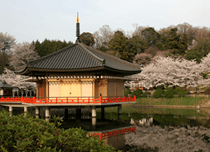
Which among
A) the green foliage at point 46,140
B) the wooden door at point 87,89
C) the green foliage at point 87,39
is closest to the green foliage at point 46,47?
the green foliage at point 87,39

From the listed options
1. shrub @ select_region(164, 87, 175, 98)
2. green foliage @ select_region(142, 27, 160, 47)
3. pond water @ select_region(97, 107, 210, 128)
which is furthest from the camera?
green foliage @ select_region(142, 27, 160, 47)

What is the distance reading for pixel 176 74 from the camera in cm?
4269

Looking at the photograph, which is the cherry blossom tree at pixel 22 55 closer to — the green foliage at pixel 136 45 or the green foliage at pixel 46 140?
the green foliage at pixel 136 45

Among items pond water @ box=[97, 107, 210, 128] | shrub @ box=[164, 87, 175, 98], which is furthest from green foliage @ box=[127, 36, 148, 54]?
pond water @ box=[97, 107, 210, 128]

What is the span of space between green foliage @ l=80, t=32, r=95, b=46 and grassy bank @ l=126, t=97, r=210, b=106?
129 feet

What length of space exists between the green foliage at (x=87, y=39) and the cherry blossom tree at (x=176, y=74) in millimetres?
34596

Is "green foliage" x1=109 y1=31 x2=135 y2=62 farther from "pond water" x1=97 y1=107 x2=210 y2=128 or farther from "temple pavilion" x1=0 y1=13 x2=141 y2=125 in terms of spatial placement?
"temple pavilion" x1=0 y1=13 x2=141 y2=125

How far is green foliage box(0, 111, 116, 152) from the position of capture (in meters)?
7.19

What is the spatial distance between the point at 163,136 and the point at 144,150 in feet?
15.1

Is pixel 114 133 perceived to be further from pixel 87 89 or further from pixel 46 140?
pixel 46 140

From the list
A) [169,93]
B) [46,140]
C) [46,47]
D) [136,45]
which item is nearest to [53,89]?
[46,140]

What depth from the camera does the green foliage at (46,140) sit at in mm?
7188

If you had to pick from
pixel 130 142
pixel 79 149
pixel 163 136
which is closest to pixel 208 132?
pixel 163 136

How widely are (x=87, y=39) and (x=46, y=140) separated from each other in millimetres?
70848
